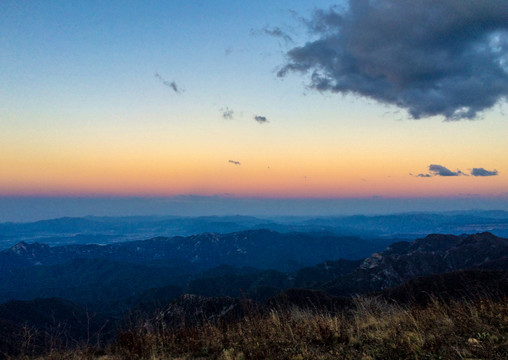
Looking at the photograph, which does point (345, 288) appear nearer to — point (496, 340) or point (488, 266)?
point (488, 266)

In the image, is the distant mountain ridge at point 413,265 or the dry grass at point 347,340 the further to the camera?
the distant mountain ridge at point 413,265

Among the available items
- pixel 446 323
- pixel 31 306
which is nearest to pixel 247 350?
pixel 446 323

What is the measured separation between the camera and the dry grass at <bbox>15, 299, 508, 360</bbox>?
17.0 ft

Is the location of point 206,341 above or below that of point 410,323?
below

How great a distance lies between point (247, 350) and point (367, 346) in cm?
289

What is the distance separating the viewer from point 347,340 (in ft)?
21.5

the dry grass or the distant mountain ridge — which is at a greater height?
the dry grass

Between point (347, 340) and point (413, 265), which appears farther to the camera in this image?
point (413, 265)

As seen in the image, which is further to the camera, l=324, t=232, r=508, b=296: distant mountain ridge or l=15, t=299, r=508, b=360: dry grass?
l=324, t=232, r=508, b=296: distant mountain ridge

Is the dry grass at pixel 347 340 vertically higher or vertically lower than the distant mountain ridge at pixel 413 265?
higher

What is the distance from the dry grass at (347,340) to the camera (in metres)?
5.18

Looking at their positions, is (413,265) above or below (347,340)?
below

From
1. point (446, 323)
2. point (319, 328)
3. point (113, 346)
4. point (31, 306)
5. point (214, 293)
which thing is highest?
point (446, 323)

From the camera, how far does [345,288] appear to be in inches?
4692
